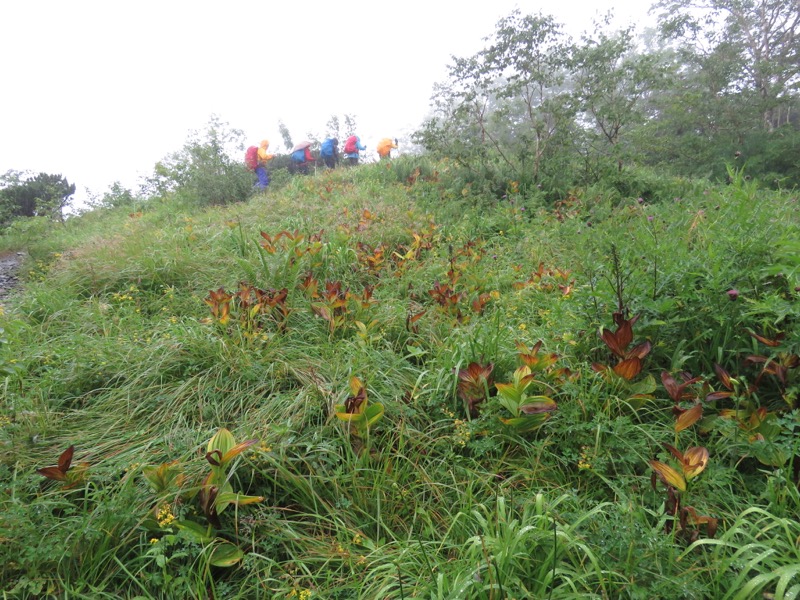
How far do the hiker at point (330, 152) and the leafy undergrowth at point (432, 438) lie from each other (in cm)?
942

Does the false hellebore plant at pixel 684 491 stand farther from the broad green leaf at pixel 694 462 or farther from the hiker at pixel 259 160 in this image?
the hiker at pixel 259 160

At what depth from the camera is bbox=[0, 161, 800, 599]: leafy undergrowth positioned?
1340mm

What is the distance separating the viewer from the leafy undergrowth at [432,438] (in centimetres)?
134

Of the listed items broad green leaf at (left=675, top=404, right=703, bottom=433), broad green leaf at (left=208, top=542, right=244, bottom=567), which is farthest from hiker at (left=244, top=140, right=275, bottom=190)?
broad green leaf at (left=675, top=404, right=703, bottom=433)

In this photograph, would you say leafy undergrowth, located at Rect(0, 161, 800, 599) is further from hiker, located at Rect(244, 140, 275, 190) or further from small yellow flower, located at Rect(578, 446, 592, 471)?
hiker, located at Rect(244, 140, 275, 190)

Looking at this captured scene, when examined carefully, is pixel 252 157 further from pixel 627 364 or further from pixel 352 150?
pixel 627 364

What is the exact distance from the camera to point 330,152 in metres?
11.9

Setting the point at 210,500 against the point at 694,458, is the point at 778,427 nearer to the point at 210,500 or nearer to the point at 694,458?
the point at 694,458

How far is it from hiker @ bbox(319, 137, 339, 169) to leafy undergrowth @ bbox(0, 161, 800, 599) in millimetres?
9418

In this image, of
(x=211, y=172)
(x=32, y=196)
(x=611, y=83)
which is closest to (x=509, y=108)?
(x=611, y=83)

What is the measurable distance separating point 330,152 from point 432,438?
36.5 feet

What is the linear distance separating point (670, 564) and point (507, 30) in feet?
23.5

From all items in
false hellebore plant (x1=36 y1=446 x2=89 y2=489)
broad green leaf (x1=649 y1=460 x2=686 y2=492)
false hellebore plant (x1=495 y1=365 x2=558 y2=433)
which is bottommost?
broad green leaf (x1=649 y1=460 x2=686 y2=492)

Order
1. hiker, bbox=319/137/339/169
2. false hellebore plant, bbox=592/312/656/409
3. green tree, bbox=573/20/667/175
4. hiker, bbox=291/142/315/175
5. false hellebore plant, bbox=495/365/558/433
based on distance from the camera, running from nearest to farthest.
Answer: false hellebore plant, bbox=495/365/558/433
false hellebore plant, bbox=592/312/656/409
green tree, bbox=573/20/667/175
hiker, bbox=319/137/339/169
hiker, bbox=291/142/315/175
